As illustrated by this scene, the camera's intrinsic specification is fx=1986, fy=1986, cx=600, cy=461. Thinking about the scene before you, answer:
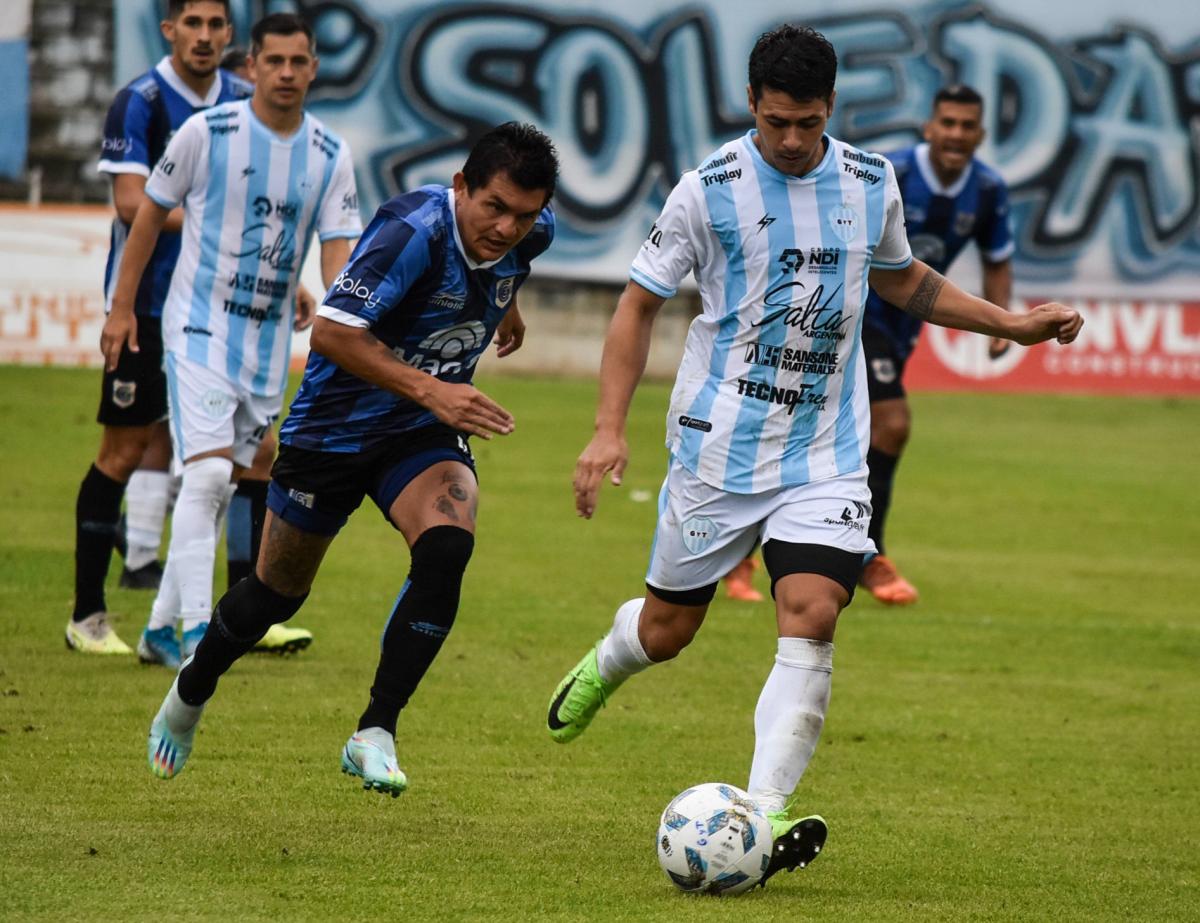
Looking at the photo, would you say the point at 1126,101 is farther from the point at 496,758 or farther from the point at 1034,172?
the point at 496,758

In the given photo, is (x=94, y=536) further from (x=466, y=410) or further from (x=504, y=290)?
(x=466, y=410)

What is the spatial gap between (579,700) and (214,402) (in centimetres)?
208

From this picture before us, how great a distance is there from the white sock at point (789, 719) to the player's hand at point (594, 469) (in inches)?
25.0

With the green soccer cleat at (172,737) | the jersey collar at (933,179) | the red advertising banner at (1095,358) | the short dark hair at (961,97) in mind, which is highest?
the short dark hair at (961,97)

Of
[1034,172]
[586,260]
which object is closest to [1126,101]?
[1034,172]

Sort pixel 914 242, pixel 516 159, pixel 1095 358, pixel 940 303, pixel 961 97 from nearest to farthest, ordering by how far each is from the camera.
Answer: pixel 516 159
pixel 940 303
pixel 961 97
pixel 914 242
pixel 1095 358

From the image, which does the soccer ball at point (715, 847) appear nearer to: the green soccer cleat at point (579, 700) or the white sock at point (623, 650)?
the white sock at point (623, 650)

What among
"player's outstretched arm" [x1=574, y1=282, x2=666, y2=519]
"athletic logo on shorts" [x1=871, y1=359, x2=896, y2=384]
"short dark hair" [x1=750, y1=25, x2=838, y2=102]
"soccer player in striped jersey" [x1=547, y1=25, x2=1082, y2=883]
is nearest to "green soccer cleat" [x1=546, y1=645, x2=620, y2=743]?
"soccer player in striped jersey" [x1=547, y1=25, x2=1082, y2=883]

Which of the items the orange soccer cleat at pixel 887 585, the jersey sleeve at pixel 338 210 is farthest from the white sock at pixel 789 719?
the orange soccer cleat at pixel 887 585

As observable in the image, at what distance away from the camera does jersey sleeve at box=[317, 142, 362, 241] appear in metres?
7.59

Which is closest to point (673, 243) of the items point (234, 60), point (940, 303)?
point (940, 303)

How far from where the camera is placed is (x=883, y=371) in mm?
10031

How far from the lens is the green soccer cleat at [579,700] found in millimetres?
6062

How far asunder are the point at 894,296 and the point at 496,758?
6.39 feet
